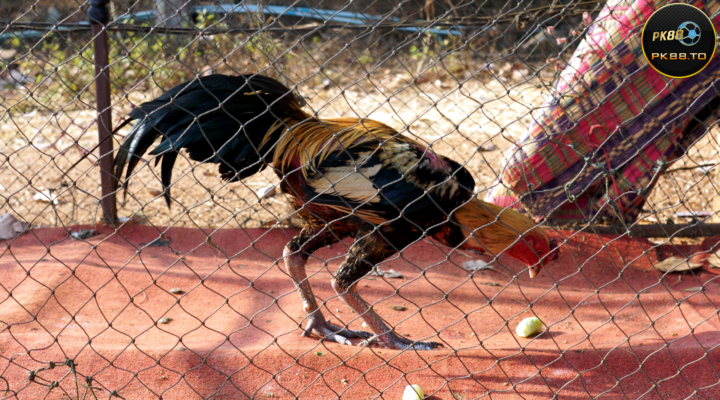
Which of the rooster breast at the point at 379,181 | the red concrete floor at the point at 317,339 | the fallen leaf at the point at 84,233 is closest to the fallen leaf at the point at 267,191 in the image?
the red concrete floor at the point at 317,339

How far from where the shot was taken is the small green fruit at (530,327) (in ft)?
9.87

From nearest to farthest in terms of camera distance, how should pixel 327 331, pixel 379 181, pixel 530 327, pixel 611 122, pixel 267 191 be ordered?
1. pixel 379 181
2. pixel 530 327
3. pixel 327 331
4. pixel 611 122
5. pixel 267 191

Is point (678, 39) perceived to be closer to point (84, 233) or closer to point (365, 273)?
point (365, 273)

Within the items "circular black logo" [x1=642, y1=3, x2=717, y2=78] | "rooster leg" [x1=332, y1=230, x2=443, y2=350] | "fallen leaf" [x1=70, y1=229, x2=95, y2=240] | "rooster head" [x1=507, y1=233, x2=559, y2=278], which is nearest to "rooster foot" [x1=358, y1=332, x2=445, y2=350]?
"rooster leg" [x1=332, y1=230, x2=443, y2=350]

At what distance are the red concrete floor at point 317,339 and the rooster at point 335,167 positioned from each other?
258 mm

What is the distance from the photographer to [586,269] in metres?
4.00

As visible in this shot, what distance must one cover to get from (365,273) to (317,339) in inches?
19.9

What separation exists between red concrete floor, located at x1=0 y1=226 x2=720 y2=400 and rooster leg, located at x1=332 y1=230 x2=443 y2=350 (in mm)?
162

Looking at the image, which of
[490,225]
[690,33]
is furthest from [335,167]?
[690,33]

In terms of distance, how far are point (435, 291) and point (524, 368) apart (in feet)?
3.84

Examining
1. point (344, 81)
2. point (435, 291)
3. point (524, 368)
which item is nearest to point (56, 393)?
point (524, 368)

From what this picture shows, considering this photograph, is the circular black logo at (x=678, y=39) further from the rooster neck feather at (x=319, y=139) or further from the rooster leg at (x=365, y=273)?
the rooster leg at (x=365, y=273)

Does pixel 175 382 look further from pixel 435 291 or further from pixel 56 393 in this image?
pixel 435 291

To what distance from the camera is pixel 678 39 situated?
7.40ft
